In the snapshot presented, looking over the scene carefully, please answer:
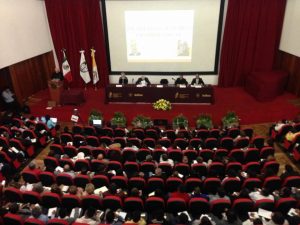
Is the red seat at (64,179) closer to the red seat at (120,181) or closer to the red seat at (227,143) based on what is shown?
the red seat at (120,181)

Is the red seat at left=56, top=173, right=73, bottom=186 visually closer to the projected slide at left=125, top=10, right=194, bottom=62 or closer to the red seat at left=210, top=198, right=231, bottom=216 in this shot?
the red seat at left=210, top=198, right=231, bottom=216

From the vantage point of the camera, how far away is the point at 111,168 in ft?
Result: 25.4

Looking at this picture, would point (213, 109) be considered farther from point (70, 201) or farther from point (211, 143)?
point (70, 201)

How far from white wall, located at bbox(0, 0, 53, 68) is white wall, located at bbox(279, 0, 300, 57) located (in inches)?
509

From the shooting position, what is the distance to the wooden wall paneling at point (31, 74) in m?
14.0

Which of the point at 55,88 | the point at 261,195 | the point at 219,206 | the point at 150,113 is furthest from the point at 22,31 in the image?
the point at 261,195

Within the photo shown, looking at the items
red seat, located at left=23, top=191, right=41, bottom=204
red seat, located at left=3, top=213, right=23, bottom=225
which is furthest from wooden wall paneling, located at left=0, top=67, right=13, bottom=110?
red seat, located at left=3, top=213, right=23, bottom=225

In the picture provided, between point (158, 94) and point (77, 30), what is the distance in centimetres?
602

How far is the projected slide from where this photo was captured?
14.5 m

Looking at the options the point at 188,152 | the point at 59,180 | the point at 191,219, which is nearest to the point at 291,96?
the point at 188,152

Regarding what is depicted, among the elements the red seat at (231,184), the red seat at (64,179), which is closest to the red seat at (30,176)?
the red seat at (64,179)

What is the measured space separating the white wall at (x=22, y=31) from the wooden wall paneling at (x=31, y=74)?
54 cm

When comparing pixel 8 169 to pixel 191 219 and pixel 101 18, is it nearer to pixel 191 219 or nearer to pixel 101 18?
pixel 191 219

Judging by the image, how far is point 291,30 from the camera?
13.7 m
